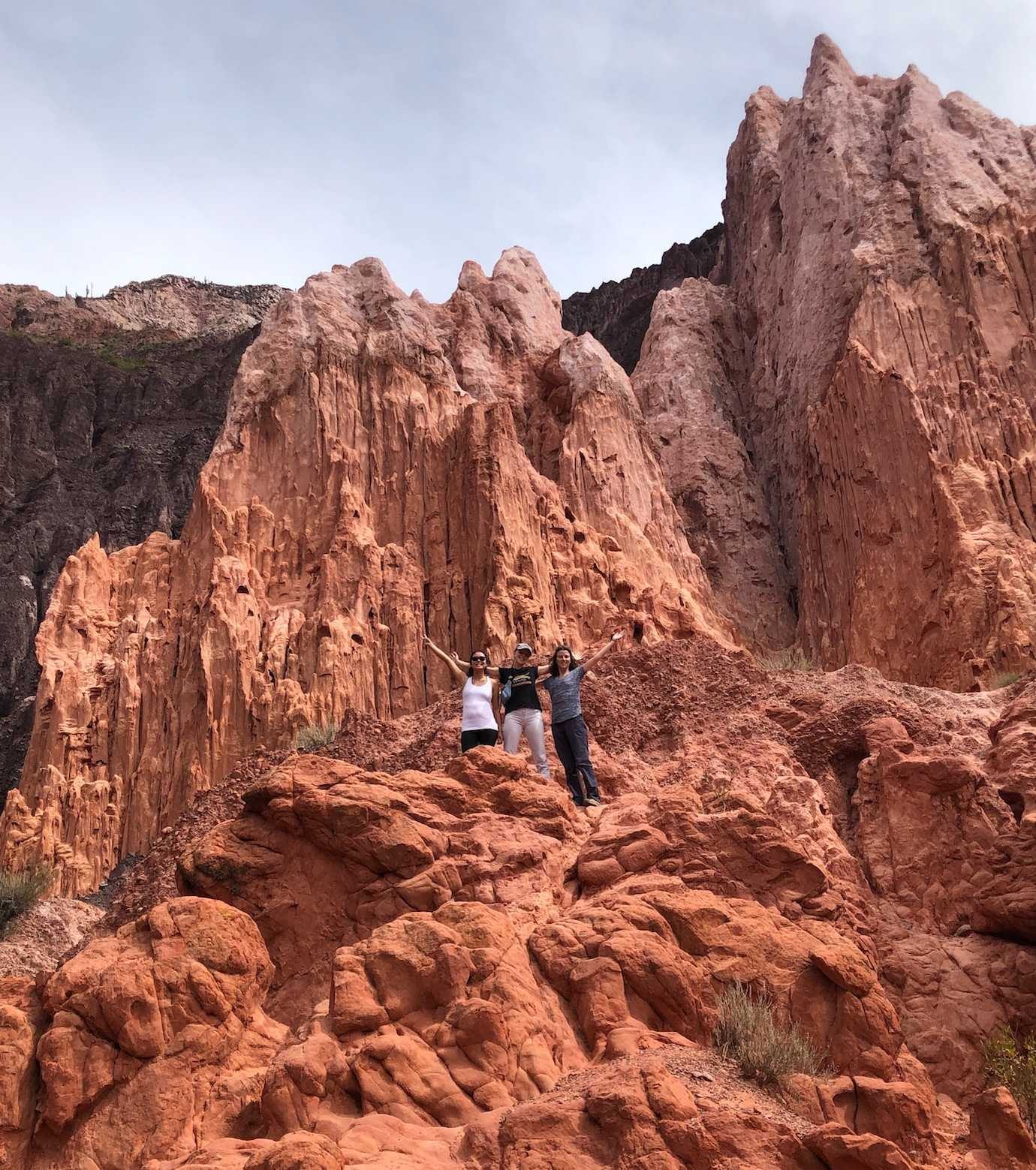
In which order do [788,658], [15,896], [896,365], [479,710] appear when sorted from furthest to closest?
[896,365], [788,658], [15,896], [479,710]

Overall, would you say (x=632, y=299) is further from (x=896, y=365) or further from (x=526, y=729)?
(x=526, y=729)

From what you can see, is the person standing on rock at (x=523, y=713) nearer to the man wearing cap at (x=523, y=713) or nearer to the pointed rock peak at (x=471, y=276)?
the man wearing cap at (x=523, y=713)

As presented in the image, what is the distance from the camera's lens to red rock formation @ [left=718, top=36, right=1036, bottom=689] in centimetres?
2605

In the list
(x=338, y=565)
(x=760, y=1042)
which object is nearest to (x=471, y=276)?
(x=338, y=565)

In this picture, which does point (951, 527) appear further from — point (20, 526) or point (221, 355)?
point (221, 355)

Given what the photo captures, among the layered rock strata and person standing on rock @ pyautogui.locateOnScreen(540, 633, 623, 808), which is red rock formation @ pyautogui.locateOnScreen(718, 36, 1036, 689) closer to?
the layered rock strata

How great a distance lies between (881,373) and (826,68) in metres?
14.2

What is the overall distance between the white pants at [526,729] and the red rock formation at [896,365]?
12.5 m

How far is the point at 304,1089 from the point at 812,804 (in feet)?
22.4

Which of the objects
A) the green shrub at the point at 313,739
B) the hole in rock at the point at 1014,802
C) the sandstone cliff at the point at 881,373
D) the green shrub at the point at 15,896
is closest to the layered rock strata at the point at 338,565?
the sandstone cliff at the point at 881,373

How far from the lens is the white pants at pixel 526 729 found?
43.9 ft

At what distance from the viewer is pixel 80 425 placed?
2127 inches

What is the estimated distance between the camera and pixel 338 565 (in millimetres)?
28047

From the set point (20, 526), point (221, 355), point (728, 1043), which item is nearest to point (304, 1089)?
point (728, 1043)
